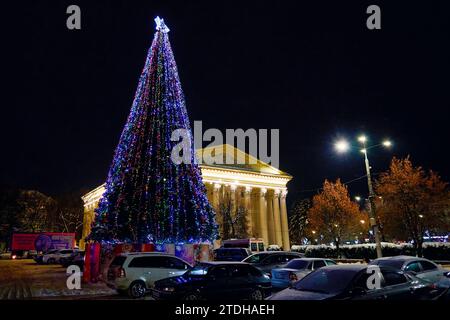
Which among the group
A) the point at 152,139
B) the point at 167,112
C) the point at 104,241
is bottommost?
the point at 104,241

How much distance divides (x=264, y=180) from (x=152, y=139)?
41.1m

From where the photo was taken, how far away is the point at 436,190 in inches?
1294

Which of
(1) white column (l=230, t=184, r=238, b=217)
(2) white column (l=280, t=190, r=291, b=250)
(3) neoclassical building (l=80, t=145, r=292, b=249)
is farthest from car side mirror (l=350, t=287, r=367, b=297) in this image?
(2) white column (l=280, t=190, r=291, b=250)

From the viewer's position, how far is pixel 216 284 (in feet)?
34.9

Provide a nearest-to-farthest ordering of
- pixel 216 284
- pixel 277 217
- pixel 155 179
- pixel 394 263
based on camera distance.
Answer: pixel 216 284, pixel 394 263, pixel 155 179, pixel 277 217

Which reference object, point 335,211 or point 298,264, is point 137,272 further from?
point 335,211

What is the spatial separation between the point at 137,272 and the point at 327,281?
26.8ft

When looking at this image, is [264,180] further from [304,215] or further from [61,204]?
[61,204]

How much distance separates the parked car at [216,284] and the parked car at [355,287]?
3.33m

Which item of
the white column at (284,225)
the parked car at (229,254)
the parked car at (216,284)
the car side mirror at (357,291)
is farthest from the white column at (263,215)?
the car side mirror at (357,291)

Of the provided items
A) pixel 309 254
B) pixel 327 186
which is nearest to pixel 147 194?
pixel 309 254

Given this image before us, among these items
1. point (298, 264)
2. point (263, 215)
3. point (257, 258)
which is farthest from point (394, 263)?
point (263, 215)

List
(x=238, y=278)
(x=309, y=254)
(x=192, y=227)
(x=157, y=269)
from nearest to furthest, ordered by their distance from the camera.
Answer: (x=238, y=278) → (x=157, y=269) → (x=192, y=227) → (x=309, y=254)

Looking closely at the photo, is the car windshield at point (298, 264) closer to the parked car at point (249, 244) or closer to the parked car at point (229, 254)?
the parked car at point (229, 254)
